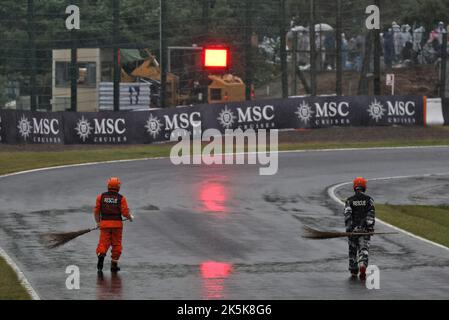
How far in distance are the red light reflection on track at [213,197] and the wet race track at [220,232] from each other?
1.0 inches

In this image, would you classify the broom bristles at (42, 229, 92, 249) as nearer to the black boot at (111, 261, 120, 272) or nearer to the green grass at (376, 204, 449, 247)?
the black boot at (111, 261, 120, 272)

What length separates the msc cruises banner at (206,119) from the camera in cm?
4347

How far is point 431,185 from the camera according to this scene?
1323 inches

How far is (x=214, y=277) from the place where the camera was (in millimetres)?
18938

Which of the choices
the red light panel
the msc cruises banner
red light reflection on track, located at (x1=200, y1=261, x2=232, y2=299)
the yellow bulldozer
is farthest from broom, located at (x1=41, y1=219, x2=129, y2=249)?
the yellow bulldozer

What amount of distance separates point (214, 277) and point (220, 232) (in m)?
5.16

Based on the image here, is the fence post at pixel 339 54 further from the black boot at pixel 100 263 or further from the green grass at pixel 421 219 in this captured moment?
the black boot at pixel 100 263

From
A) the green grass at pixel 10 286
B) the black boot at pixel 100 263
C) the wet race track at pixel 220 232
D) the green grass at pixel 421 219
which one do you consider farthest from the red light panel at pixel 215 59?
the black boot at pixel 100 263

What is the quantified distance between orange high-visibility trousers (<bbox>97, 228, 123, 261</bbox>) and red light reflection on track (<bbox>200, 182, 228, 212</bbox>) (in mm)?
8192

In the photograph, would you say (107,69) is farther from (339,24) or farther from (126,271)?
(126,271)

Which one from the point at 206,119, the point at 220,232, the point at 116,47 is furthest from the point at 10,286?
the point at 116,47

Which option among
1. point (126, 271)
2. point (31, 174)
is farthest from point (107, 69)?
point (126, 271)

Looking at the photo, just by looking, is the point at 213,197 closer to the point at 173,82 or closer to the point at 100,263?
the point at 100,263

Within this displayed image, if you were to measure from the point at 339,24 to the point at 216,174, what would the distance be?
19.6 metres
